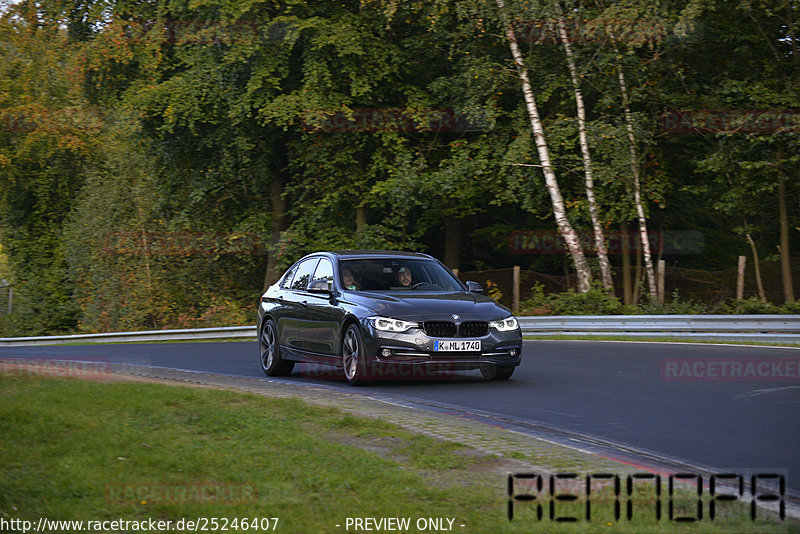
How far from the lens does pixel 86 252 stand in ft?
145

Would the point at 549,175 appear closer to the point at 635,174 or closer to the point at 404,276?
the point at 635,174

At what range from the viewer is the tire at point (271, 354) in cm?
1480

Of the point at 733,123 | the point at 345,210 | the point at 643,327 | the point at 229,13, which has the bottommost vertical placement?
the point at 643,327

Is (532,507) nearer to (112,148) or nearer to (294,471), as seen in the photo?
(294,471)

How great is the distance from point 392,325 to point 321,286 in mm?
1515

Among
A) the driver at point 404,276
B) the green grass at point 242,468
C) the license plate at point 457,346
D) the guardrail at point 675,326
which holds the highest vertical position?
the driver at point 404,276

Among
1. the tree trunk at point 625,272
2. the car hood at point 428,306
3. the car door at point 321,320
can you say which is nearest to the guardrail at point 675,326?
the tree trunk at point 625,272

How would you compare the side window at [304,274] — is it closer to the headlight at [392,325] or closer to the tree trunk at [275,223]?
the headlight at [392,325]

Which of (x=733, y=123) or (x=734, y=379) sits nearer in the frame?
(x=734, y=379)

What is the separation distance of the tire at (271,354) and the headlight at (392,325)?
110 inches

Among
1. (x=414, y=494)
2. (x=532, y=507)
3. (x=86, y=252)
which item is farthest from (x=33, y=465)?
(x=86, y=252)

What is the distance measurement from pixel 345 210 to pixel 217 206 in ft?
15.0

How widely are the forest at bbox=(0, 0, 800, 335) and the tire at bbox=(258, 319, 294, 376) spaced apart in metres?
13.3

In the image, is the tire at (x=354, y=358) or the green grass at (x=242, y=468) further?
the tire at (x=354, y=358)
